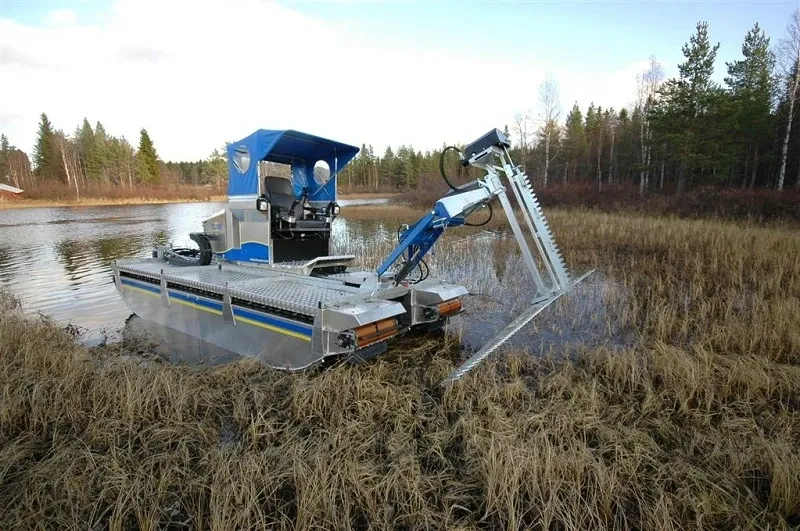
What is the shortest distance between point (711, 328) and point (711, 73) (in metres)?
27.7

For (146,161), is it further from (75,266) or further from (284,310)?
(284,310)

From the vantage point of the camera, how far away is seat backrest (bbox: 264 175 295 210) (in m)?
6.39

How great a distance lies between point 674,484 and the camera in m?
Answer: 2.63

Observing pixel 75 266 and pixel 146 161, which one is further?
pixel 146 161

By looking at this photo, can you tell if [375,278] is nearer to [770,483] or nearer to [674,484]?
[674,484]

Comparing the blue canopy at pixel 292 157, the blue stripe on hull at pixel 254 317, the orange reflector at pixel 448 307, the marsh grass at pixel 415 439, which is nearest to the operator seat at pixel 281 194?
the blue canopy at pixel 292 157

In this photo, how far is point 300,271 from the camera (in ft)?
19.0

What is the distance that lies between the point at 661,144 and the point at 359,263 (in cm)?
2657

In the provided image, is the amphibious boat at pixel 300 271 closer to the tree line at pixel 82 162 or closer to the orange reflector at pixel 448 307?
the orange reflector at pixel 448 307

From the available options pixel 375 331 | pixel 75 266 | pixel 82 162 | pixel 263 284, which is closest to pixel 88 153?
pixel 82 162

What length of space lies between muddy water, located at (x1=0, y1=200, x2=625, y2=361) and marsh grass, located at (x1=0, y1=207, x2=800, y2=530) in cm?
90

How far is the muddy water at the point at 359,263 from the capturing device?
6.20 meters

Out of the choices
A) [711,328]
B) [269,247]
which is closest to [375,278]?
[269,247]

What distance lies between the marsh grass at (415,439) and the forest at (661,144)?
2290 cm
